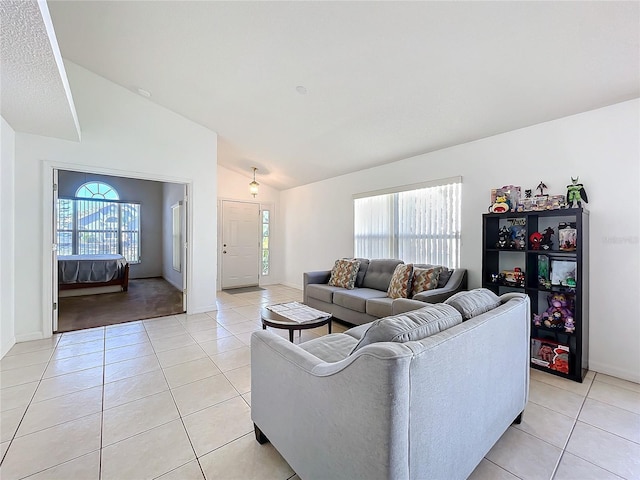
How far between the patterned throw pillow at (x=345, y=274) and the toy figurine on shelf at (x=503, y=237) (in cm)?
→ 190

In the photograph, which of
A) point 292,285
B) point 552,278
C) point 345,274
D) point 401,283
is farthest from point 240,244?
point 552,278

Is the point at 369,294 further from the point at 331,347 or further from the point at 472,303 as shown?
the point at 472,303

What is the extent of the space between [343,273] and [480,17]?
3.24m

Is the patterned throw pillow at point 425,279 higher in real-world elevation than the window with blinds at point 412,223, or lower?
lower

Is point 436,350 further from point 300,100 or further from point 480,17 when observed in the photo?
point 300,100

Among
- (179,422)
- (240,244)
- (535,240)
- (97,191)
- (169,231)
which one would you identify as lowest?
(179,422)

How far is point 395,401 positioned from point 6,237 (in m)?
4.28

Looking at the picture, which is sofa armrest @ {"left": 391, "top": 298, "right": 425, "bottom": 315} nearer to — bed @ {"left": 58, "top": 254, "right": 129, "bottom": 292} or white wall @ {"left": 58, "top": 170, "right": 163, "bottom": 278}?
bed @ {"left": 58, "top": 254, "right": 129, "bottom": 292}

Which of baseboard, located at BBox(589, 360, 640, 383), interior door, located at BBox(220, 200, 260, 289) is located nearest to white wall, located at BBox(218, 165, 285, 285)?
interior door, located at BBox(220, 200, 260, 289)

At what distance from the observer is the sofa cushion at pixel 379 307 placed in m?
3.21

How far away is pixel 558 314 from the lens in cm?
265

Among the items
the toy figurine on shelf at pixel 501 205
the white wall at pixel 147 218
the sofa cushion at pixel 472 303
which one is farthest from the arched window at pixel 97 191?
the sofa cushion at pixel 472 303

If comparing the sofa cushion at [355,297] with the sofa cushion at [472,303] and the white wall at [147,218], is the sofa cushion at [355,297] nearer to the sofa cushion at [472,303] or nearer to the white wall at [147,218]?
the sofa cushion at [472,303]

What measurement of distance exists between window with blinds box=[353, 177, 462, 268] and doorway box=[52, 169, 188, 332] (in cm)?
356
